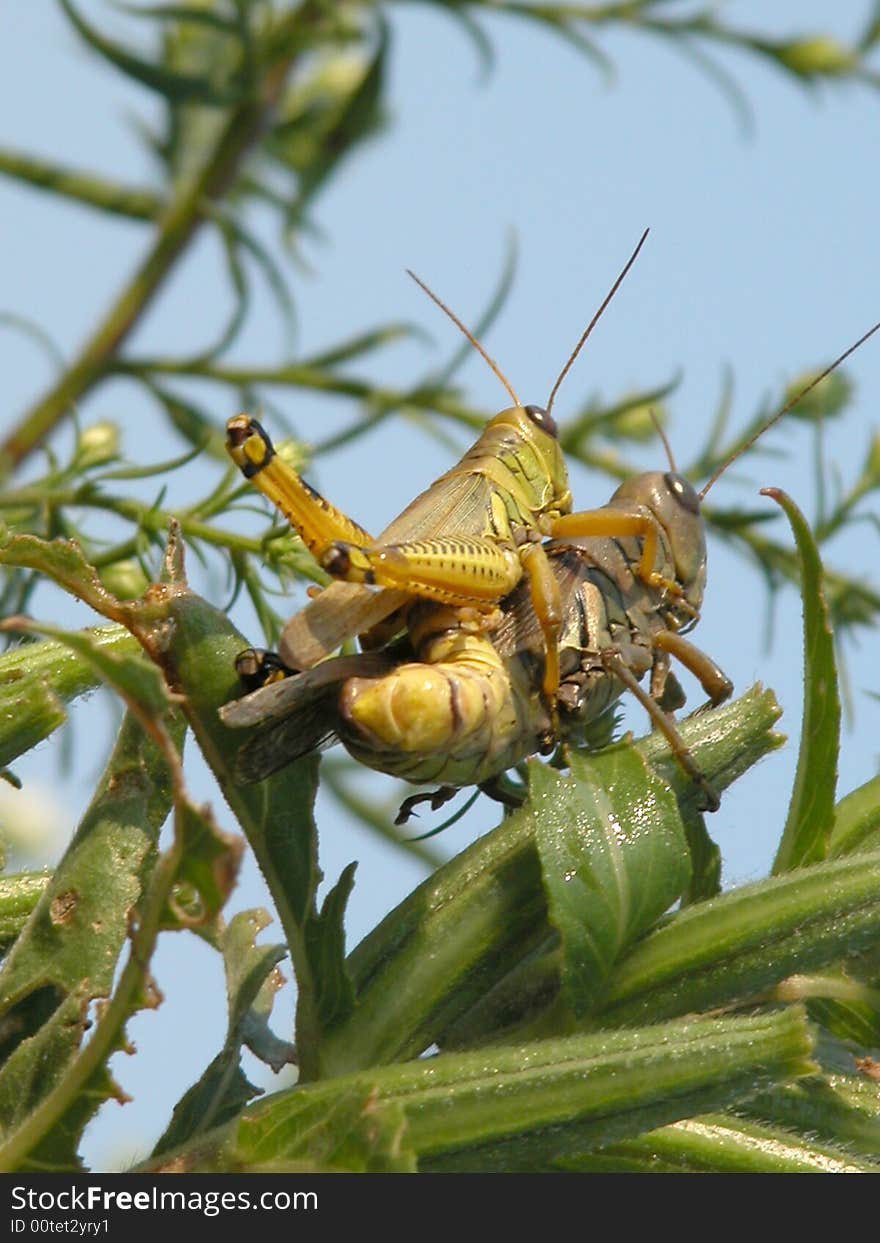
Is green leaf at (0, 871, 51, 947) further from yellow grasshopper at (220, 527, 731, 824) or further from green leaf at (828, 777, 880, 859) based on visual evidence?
Answer: green leaf at (828, 777, 880, 859)

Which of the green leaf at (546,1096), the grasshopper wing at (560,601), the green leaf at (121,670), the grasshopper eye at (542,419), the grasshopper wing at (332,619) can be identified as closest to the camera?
the green leaf at (121,670)

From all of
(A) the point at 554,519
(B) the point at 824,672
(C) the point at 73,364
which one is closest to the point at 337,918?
(B) the point at 824,672

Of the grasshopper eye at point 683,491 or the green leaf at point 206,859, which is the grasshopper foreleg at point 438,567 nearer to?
the grasshopper eye at point 683,491

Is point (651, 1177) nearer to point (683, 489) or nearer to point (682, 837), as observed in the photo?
point (682, 837)

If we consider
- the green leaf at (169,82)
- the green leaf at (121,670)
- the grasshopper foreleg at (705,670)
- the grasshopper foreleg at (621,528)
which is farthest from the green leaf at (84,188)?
the green leaf at (121,670)

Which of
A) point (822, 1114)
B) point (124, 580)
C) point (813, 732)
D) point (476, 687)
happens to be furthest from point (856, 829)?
point (124, 580)

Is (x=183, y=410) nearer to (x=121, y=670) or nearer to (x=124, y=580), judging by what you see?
(x=124, y=580)
